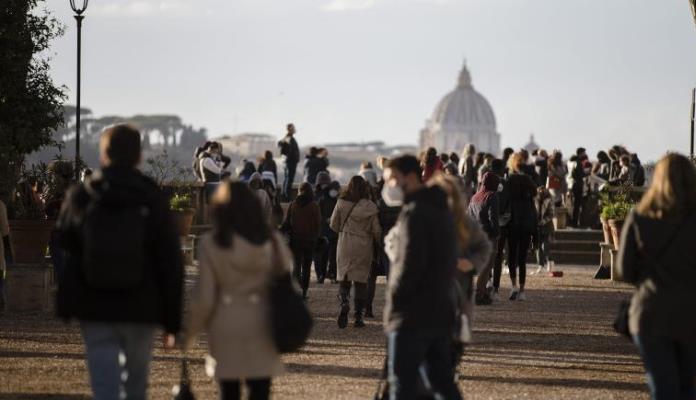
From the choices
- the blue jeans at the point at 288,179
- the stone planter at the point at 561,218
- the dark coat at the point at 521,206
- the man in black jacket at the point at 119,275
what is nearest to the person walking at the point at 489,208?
the dark coat at the point at 521,206

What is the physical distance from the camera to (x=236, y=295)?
7.00 metres

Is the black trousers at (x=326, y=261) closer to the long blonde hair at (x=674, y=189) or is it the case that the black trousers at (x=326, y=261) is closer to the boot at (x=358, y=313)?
the boot at (x=358, y=313)

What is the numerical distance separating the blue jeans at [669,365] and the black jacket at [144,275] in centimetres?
208

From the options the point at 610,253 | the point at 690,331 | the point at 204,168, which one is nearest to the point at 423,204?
the point at 690,331

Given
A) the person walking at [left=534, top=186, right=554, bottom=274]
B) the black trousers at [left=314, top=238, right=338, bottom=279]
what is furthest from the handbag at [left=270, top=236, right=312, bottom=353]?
the person walking at [left=534, top=186, right=554, bottom=274]

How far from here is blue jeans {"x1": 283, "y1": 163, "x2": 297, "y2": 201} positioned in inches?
1353

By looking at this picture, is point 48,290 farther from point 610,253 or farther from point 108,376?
point 108,376

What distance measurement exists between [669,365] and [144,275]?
233 centimetres

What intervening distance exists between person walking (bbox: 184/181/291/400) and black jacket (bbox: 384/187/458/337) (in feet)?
2.88

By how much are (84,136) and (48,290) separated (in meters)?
168

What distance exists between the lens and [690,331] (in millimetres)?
7527

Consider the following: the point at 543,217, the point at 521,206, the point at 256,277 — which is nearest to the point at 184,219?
the point at 543,217

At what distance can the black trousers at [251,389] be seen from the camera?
22.9ft

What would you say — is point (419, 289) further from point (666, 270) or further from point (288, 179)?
point (288, 179)
